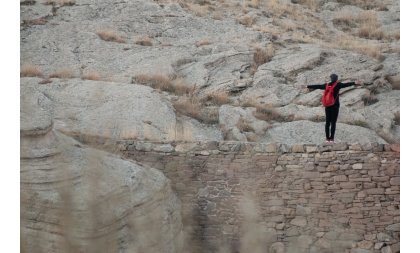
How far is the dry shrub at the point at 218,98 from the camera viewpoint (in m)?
15.1

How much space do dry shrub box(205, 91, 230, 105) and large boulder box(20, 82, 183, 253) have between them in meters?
5.71

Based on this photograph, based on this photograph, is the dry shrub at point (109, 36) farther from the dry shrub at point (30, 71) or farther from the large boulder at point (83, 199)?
the large boulder at point (83, 199)

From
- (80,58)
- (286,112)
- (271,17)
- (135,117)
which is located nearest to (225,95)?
(286,112)

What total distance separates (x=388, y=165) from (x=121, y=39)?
457 inches

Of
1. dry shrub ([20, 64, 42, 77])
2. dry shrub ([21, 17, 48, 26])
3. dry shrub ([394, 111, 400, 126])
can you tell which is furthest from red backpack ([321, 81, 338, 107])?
dry shrub ([21, 17, 48, 26])

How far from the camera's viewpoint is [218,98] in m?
15.1

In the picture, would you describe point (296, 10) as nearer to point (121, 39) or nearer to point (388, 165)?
point (121, 39)

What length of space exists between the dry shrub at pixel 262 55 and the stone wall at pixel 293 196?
794 cm

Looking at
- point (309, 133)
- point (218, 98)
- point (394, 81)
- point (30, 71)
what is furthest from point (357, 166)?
point (30, 71)

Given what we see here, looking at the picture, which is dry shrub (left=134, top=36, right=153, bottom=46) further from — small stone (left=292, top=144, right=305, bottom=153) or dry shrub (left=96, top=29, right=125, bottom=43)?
small stone (left=292, top=144, right=305, bottom=153)

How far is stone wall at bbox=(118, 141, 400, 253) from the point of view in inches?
375

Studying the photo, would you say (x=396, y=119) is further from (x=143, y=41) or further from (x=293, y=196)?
(x=143, y=41)

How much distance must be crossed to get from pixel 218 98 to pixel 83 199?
11.4 m

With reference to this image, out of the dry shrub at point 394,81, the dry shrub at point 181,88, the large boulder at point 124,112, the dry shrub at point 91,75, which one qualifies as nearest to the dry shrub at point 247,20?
the dry shrub at point 181,88
